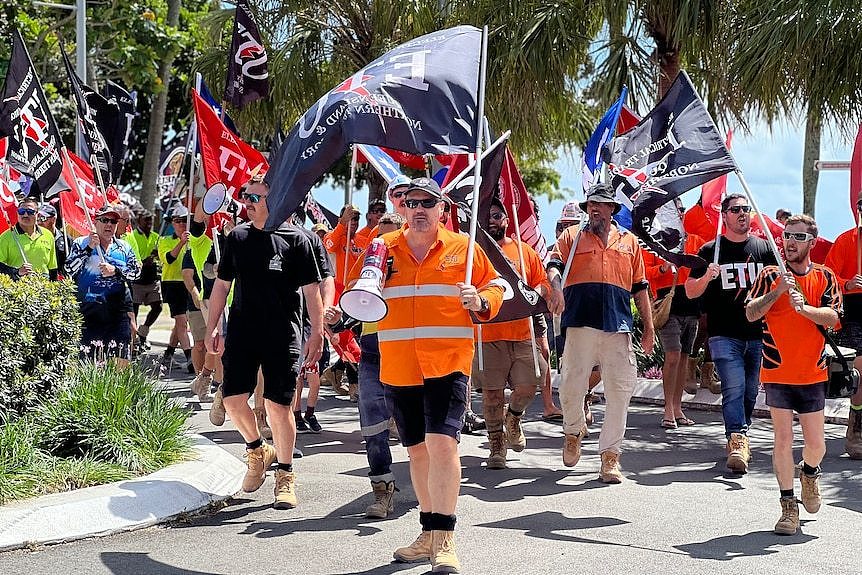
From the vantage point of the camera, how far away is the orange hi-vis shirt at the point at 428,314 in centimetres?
571

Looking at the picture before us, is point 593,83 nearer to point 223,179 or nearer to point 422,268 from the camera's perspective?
point 223,179

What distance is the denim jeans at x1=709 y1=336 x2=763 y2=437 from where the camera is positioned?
27.9 feet

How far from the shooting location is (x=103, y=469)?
22.9 ft

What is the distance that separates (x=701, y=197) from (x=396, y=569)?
675 cm

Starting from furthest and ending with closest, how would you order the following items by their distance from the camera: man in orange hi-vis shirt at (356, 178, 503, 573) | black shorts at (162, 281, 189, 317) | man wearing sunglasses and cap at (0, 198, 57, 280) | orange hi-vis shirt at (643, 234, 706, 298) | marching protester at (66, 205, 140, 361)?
1. black shorts at (162, 281, 189, 317)
2. man wearing sunglasses and cap at (0, 198, 57, 280)
3. orange hi-vis shirt at (643, 234, 706, 298)
4. marching protester at (66, 205, 140, 361)
5. man in orange hi-vis shirt at (356, 178, 503, 573)

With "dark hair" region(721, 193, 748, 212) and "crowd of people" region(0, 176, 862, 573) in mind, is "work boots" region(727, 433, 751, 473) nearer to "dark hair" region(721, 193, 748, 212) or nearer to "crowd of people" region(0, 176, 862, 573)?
"crowd of people" region(0, 176, 862, 573)

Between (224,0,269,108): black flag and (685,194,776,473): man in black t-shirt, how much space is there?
209 inches

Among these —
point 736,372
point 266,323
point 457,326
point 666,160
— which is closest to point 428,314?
point 457,326

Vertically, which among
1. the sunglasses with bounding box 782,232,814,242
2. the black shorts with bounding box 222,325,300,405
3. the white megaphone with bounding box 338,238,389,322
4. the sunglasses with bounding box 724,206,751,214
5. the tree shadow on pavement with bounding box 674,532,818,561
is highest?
the sunglasses with bounding box 724,206,751,214

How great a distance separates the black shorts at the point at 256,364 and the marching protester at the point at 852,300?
4.19 meters

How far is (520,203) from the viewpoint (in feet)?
33.7

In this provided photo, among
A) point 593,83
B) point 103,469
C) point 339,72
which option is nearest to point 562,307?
point 103,469

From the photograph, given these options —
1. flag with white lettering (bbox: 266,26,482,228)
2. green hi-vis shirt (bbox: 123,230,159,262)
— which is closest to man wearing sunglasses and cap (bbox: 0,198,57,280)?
green hi-vis shirt (bbox: 123,230,159,262)

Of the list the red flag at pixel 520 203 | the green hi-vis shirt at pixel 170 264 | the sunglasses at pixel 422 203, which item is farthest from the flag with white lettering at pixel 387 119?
the green hi-vis shirt at pixel 170 264
